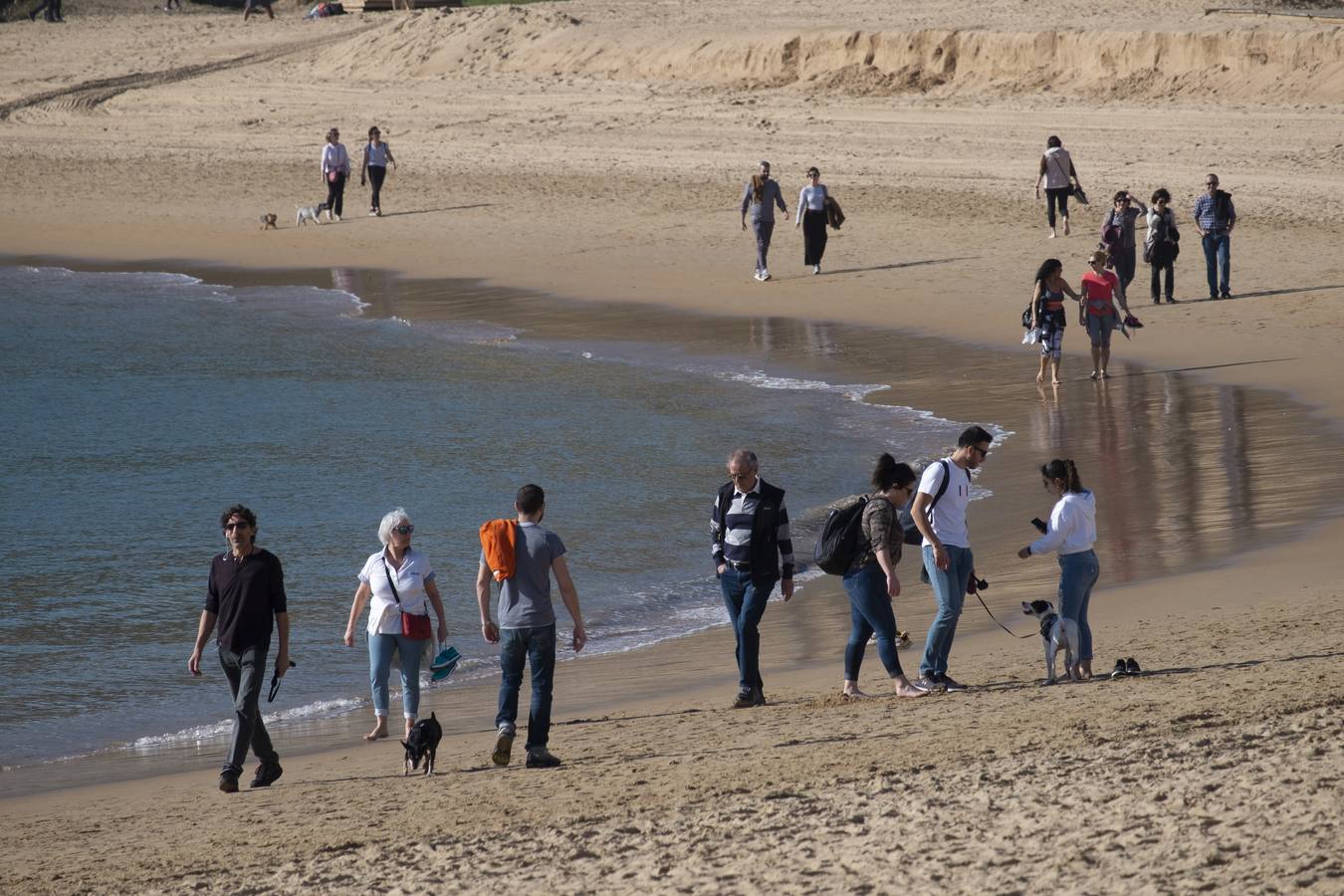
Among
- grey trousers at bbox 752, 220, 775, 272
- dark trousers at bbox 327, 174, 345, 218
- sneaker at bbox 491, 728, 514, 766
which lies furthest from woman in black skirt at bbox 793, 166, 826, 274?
sneaker at bbox 491, 728, 514, 766

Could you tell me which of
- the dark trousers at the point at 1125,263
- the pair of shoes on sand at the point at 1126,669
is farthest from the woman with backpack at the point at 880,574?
the dark trousers at the point at 1125,263

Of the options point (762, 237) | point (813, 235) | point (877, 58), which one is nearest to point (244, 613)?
point (762, 237)

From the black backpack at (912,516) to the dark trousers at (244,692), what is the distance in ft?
10.9

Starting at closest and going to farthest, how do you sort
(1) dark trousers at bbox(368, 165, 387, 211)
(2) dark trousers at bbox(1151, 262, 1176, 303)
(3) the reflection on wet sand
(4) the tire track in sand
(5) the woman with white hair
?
(5) the woman with white hair < (3) the reflection on wet sand < (2) dark trousers at bbox(1151, 262, 1176, 303) < (1) dark trousers at bbox(368, 165, 387, 211) < (4) the tire track in sand

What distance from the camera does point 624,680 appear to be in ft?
34.6

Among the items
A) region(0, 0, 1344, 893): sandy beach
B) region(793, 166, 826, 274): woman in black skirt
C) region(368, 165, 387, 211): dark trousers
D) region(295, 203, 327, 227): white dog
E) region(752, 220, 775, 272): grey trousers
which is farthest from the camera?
region(295, 203, 327, 227): white dog

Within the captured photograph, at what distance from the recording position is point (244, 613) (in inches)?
320

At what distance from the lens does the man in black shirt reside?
8125mm

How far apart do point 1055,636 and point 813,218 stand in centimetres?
1580

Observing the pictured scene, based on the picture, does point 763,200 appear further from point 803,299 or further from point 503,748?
point 503,748

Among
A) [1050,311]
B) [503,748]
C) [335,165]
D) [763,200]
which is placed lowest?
[503,748]

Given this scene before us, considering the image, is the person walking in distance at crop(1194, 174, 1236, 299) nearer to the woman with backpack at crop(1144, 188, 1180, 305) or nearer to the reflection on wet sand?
the woman with backpack at crop(1144, 188, 1180, 305)

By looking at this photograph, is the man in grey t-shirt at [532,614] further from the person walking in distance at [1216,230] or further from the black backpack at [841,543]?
the person walking in distance at [1216,230]

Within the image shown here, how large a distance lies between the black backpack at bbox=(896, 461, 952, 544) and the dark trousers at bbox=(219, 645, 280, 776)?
3308mm
